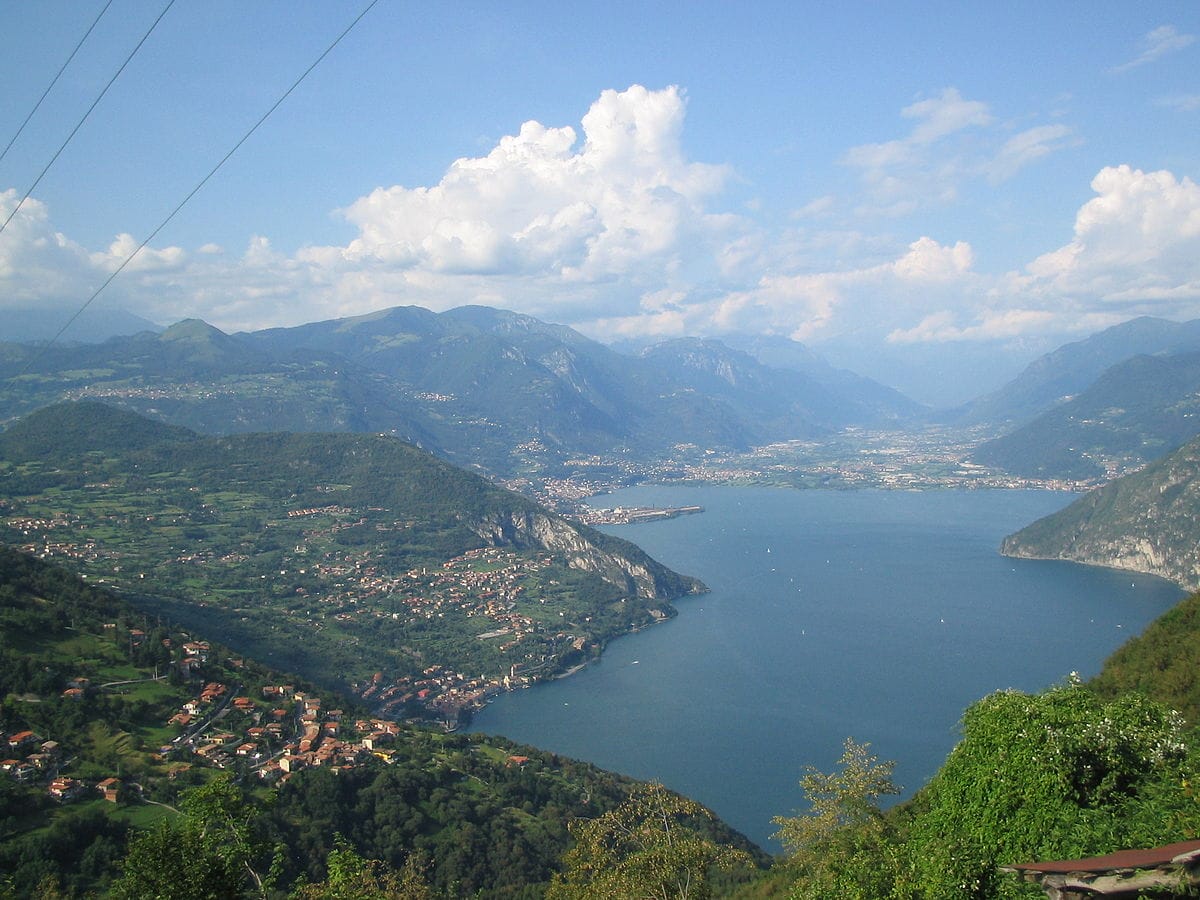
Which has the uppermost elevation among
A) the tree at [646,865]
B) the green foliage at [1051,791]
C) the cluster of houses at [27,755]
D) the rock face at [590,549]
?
the green foliage at [1051,791]

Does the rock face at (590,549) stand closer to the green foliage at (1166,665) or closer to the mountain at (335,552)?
the mountain at (335,552)

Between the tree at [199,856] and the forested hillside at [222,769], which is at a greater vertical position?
the tree at [199,856]

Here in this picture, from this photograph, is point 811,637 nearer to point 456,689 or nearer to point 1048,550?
point 456,689

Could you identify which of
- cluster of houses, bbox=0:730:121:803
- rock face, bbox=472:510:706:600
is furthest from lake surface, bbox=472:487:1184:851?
cluster of houses, bbox=0:730:121:803

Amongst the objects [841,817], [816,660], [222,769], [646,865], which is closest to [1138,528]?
[816,660]

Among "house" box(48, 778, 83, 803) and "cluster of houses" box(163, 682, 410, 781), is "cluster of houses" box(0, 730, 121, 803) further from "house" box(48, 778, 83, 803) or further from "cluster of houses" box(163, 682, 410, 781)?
"cluster of houses" box(163, 682, 410, 781)

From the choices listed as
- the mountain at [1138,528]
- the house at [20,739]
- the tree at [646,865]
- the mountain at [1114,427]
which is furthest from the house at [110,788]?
the mountain at [1114,427]
